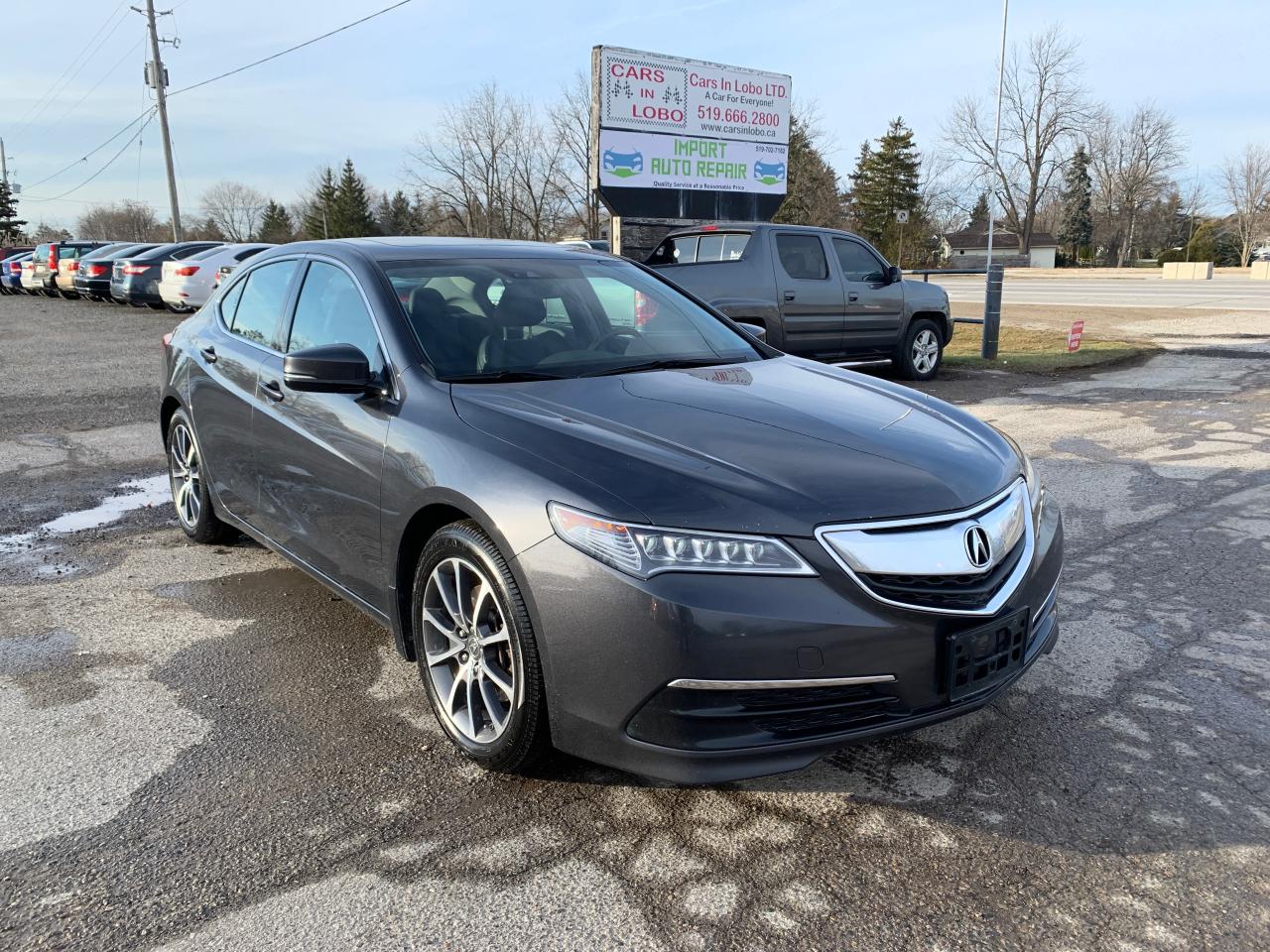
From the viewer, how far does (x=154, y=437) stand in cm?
830

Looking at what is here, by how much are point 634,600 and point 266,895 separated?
1158 millimetres

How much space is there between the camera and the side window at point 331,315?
3.58 meters

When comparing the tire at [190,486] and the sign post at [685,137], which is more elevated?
the sign post at [685,137]

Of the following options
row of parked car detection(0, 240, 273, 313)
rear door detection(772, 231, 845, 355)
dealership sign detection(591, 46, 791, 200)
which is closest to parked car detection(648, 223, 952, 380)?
rear door detection(772, 231, 845, 355)

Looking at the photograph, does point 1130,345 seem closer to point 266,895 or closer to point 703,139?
point 703,139

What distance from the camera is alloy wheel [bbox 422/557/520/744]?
9.25ft

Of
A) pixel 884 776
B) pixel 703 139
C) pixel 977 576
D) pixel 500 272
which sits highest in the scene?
pixel 703 139

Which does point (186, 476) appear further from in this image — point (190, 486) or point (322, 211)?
point (322, 211)

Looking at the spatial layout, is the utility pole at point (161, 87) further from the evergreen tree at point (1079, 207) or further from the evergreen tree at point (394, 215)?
the evergreen tree at point (1079, 207)

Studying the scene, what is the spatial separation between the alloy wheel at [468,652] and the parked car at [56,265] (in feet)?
100

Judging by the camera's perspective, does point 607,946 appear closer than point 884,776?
Yes

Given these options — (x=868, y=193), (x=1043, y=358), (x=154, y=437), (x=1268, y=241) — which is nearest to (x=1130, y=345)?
(x=1043, y=358)

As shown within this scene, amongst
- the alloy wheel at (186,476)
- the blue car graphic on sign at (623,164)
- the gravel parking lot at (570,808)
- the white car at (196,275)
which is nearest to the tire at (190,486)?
the alloy wheel at (186,476)

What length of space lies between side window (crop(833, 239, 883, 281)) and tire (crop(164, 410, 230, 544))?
7.92 metres
